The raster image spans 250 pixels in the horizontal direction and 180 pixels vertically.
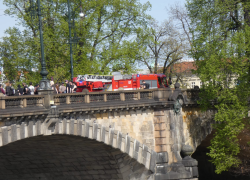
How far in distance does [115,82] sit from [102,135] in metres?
6.62

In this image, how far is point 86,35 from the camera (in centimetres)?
3694

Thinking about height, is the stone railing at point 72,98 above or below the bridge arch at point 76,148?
above

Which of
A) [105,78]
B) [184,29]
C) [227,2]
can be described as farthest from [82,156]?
[184,29]

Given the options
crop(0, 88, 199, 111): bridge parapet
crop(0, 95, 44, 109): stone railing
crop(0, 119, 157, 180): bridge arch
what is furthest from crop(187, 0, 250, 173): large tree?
crop(0, 95, 44, 109): stone railing

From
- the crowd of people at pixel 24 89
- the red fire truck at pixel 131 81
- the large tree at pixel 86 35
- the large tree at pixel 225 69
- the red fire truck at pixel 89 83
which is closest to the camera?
the crowd of people at pixel 24 89

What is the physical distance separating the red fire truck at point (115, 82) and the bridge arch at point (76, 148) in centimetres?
395

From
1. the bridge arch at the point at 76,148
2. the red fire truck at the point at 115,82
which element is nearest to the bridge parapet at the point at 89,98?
the bridge arch at the point at 76,148

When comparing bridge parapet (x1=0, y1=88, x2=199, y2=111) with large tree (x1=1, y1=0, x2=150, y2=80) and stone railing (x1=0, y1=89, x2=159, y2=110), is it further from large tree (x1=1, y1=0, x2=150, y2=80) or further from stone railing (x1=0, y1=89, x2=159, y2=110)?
large tree (x1=1, y1=0, x2=150, y2=80)

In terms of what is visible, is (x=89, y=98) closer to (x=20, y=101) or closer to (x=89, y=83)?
(x=20, y=101)

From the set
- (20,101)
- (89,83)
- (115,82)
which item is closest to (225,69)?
(115,82)

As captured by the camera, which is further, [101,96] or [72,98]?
[101,96]

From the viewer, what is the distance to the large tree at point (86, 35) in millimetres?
36625

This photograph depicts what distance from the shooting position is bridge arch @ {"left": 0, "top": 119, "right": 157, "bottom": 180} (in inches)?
778

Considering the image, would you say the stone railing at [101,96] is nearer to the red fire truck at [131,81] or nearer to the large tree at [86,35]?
the red fire truck at [131,81]
